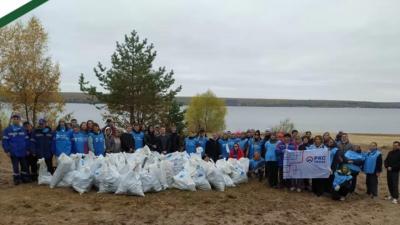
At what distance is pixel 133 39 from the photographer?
26.8m

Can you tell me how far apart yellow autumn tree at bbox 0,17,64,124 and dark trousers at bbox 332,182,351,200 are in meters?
19.2

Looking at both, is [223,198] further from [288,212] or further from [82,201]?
[82,201]

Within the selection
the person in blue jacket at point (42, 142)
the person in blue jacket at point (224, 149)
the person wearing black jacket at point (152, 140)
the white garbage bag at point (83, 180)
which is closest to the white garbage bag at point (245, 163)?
the person in blue jacket at point (224, 149)

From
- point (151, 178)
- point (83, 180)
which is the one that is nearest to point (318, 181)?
point (151, 178)

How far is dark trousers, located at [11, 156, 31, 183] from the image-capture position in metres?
9.78

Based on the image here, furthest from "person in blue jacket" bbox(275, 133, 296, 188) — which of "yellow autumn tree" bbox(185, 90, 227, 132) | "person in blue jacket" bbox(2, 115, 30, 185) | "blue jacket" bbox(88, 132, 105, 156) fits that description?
"yellow autumn tree" bbox(185, 90, 227, 132)

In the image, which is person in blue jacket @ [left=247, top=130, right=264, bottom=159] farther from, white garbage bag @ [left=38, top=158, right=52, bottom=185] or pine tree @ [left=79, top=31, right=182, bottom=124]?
pine tree @ [left=79, top=31, right=182, bottom=124]

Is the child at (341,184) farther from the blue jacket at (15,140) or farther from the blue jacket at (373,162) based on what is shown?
A: the blue jacket at (15,140)

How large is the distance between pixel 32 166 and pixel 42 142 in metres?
0.87

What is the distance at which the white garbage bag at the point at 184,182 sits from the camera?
9773mm

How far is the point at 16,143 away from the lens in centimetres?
963

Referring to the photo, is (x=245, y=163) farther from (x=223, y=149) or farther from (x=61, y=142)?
(x=61, y=142)

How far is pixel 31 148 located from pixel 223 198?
439 cm

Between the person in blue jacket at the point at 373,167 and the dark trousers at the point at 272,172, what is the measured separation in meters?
2.08
